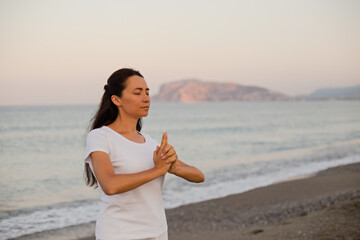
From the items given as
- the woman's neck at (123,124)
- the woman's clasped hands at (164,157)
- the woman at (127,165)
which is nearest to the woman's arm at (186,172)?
the woman at (127,165)

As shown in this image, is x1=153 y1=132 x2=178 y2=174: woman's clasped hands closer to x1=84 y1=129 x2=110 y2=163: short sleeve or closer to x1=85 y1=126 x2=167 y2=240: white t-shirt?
x1=85 y1=126 x2=167 y2=240: white t-shirt

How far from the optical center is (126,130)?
2625mm

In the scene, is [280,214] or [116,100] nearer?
[116,100]

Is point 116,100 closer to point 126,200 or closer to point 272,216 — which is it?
point 126,200

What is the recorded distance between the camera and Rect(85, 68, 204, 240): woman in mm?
2316

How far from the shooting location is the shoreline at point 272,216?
723 cm

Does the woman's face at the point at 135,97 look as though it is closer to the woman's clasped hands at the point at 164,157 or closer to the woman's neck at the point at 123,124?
the woman's neck at the point at 123,124

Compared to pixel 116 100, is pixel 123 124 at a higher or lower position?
lower

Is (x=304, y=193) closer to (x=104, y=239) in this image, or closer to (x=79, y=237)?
(x=79, y=237)

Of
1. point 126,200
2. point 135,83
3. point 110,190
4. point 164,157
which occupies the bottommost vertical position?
point 126,200

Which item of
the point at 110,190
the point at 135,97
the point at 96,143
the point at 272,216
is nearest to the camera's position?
the point at 110,190

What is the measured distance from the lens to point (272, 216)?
950cm

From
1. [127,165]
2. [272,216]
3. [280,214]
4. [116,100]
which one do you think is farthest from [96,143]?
[280,214]

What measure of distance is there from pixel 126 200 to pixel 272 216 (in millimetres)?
7631
